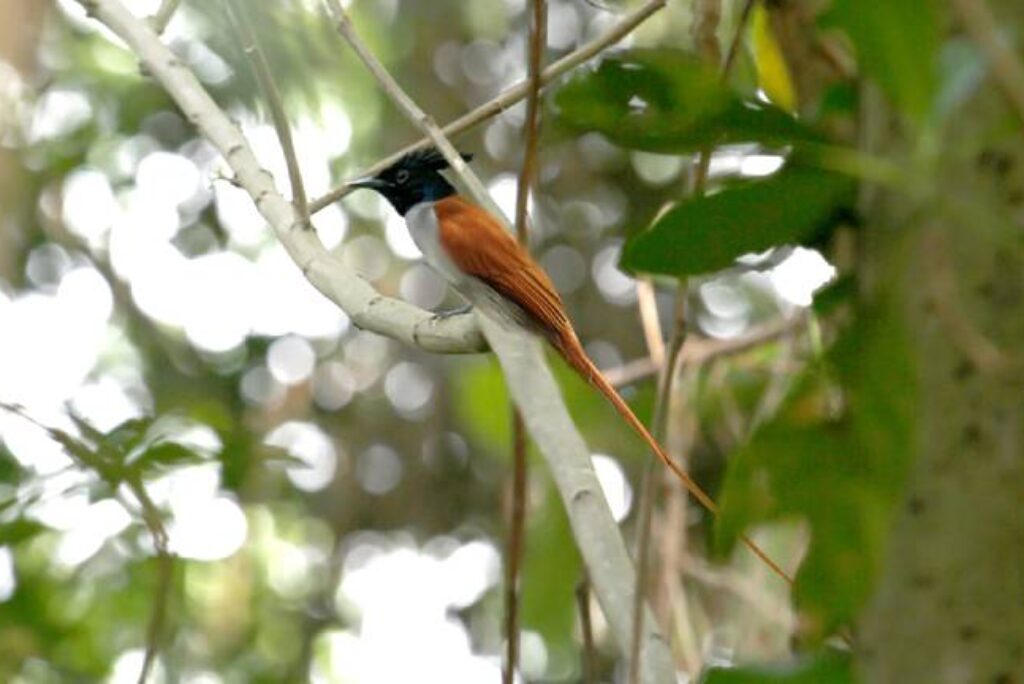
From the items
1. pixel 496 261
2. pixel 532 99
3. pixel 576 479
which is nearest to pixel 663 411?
pixel 576 479

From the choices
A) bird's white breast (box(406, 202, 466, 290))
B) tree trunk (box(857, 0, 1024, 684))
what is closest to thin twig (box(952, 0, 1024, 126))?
tree trunk (box(857, 0, 1024, 684))

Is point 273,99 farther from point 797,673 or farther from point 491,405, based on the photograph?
point 491,405

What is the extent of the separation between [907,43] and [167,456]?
3.29ft

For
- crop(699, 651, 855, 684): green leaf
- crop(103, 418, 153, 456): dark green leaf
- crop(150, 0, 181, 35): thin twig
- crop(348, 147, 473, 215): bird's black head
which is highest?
crop(348, 147, 473, 215): bird's black head

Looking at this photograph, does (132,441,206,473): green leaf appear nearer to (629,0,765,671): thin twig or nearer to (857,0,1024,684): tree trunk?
(629,0,765,671): thin twig

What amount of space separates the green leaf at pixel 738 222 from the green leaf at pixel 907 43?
1.06 ft

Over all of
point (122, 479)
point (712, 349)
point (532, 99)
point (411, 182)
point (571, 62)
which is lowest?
point (122, 479)

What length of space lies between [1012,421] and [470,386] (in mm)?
1760

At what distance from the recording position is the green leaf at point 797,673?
94cm

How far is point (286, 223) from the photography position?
176cm

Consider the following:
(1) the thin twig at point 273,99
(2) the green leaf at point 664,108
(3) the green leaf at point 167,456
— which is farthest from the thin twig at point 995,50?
(3) the green leaf at point 167,456

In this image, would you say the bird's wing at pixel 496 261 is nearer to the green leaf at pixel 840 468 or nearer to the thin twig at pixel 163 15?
the thin twig at pixel 163 15

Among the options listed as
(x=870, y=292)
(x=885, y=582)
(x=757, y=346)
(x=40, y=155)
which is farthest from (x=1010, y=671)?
(x=40, y=155)

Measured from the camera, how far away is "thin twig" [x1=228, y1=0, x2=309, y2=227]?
1454 millimetres
